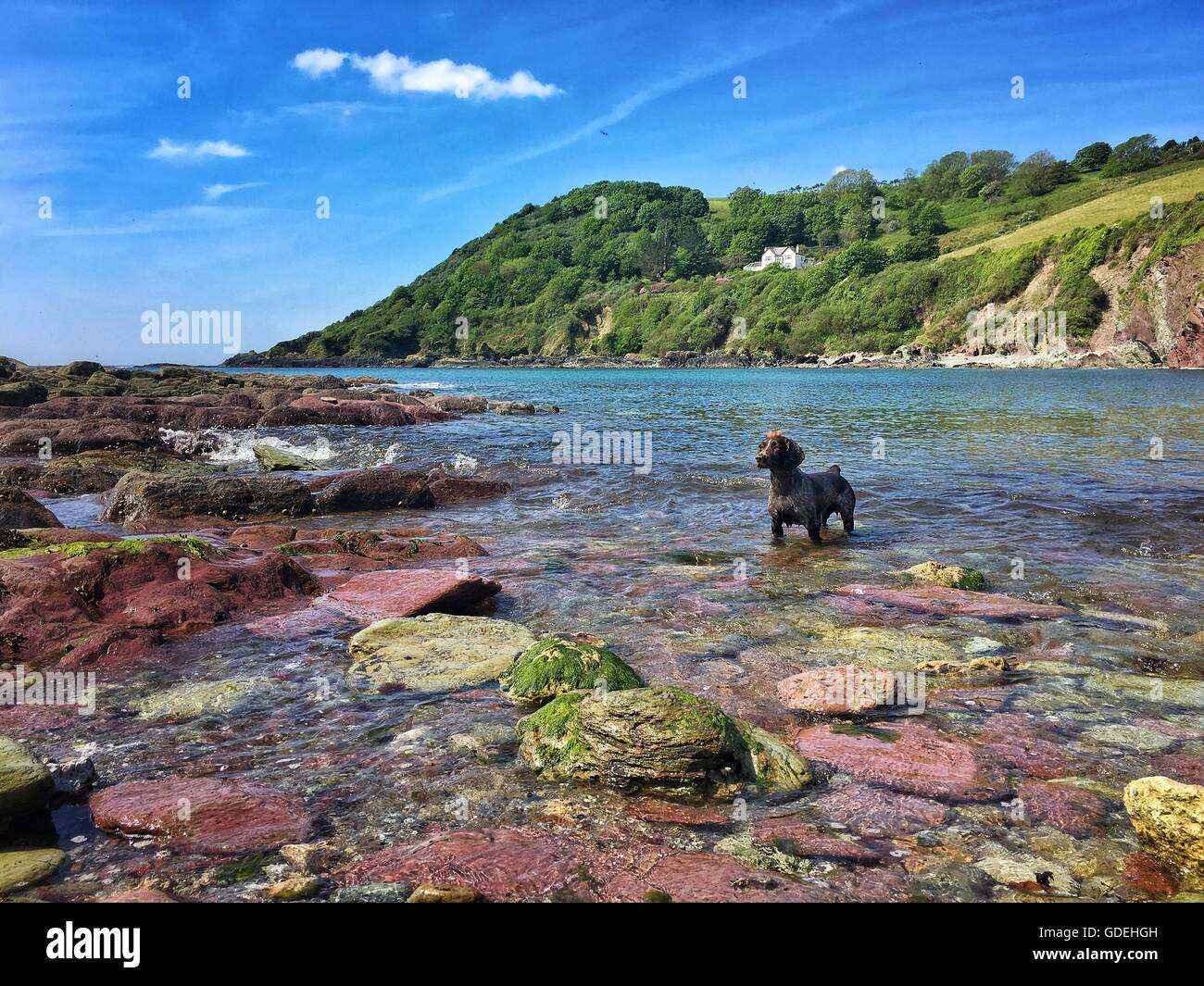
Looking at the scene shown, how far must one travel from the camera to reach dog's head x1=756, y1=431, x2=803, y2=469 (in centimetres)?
1004

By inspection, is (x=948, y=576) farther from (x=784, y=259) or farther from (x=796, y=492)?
(x=784, y=259)

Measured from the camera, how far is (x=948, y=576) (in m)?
8.43

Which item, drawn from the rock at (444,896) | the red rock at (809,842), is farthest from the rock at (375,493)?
the red rock at (809,842)

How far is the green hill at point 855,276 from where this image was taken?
308ft

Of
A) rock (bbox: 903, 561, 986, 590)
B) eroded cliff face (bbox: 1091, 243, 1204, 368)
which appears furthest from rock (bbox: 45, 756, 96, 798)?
eroded cliff face (bbox: 1091, 243, 1204, 368)

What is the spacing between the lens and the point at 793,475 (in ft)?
35.0

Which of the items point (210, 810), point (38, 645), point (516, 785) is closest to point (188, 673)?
point (38, 645)

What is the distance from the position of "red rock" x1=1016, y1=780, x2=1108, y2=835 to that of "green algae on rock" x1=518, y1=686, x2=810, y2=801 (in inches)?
46.7

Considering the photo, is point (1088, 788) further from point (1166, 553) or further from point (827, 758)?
point (1166, 553)

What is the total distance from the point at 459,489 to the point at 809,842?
12.5 metres

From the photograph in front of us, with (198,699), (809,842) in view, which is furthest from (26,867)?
(809,842)

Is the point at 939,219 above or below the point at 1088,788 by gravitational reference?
above

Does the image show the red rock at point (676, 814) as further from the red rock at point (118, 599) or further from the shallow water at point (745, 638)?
the red rock at point (118, 599)

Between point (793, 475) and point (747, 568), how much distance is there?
76.3 inches
